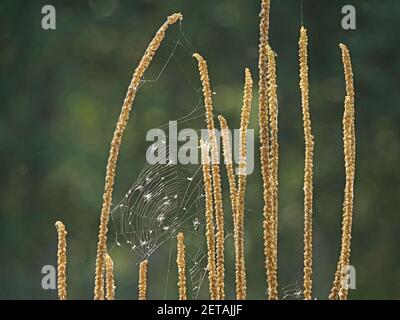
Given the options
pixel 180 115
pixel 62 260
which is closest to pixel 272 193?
pixel 62 260

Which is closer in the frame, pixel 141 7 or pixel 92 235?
pixel 92 235

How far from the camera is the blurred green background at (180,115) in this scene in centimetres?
288

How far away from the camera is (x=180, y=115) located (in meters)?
2.94

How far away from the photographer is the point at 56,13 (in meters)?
3.13

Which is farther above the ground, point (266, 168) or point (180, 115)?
point (180, 115)

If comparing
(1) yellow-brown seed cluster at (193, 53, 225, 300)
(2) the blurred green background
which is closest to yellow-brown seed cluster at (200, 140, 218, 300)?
(1) yellow-brown seed cluster at (193, 53, 225, 300)

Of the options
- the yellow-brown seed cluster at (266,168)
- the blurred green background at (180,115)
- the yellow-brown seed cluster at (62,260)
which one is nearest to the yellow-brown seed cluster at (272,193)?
the yellow-brown seed cluster at (266,168)

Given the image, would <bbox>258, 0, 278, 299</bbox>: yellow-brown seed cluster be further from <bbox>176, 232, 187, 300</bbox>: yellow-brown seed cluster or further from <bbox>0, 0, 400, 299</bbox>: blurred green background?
<bbox>0, 0, 400, 299</bbox>: blurred green background

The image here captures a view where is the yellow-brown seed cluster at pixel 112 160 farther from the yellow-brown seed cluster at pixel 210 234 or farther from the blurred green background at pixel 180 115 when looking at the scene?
the blurred green background at pixel 180 115

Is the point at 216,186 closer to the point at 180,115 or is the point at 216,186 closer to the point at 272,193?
the point at 272,193

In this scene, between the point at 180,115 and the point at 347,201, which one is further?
the point at 180,115
